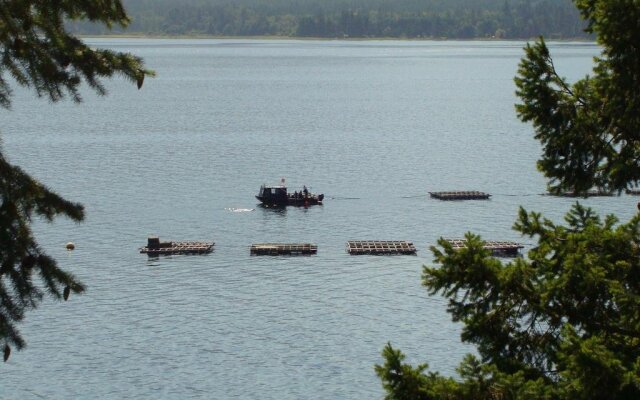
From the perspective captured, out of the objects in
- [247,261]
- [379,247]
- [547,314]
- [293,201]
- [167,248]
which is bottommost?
[293,201]

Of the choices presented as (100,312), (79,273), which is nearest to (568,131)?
(100,312)

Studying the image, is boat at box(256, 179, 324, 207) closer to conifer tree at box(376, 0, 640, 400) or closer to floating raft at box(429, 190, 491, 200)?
floating raft at box(429, 190, 491, 200)

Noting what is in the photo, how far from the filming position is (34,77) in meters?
14.7

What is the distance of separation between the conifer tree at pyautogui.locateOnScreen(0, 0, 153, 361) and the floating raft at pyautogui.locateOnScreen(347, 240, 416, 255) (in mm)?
65234

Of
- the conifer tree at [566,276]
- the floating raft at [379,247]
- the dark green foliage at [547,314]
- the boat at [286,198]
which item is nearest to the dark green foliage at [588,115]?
the conifer tree at [566,276]

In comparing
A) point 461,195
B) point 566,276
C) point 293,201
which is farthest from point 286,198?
point 566,276

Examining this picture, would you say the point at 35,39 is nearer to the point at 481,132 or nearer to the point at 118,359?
the point at 118,359

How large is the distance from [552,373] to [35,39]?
9550 millimetres

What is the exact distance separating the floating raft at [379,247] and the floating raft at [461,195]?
70.9 feet

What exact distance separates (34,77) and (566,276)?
8497 millimetres

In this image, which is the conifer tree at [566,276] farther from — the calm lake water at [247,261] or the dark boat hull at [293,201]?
the dark boat hull at [293,201]

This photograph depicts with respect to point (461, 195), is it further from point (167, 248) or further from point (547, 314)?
point (547, 314)

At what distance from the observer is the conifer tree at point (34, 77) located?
14.5 m

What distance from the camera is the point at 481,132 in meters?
175
